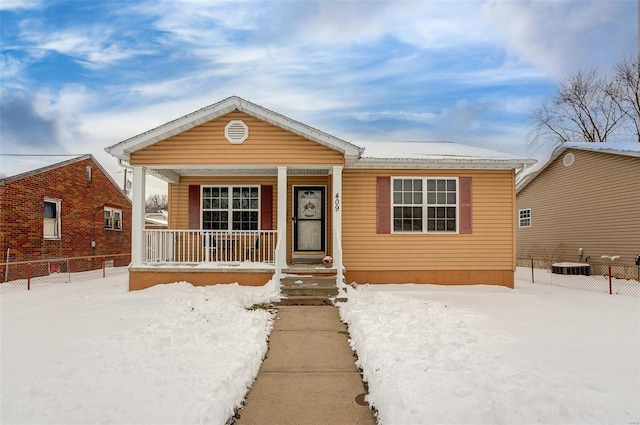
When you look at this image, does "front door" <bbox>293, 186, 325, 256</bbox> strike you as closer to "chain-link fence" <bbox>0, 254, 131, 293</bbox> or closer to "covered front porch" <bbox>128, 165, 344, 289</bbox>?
"covered front porch" <bbox>128, 165, 344, 289</bbox>

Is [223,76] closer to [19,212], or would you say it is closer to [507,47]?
[19,212]

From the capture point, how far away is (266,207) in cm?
1141

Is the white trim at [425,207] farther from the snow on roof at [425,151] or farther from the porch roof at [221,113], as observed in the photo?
the porch roof at [221,113]

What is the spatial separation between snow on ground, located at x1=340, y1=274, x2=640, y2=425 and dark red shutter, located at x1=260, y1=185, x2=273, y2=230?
4.30 meters

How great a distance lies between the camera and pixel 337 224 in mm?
9688

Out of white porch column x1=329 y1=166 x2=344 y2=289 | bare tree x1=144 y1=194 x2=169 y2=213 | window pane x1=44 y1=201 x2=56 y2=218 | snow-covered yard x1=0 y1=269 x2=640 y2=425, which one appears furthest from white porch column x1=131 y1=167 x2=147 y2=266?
bare tree x1=144 y1=194 x2=169 y2=213

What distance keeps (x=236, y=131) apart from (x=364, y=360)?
6.70m

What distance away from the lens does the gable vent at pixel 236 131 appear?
9.51 metres

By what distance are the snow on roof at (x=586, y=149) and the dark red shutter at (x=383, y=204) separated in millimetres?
8392

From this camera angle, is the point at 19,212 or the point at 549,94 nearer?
the point at 19,212

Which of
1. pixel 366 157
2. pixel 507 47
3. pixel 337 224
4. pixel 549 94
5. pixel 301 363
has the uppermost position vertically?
pixel 549 94

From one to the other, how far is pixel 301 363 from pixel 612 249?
15184 millimetres

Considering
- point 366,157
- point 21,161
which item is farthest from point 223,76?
point 366,157

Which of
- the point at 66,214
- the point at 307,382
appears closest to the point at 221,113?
the point at 307,382
